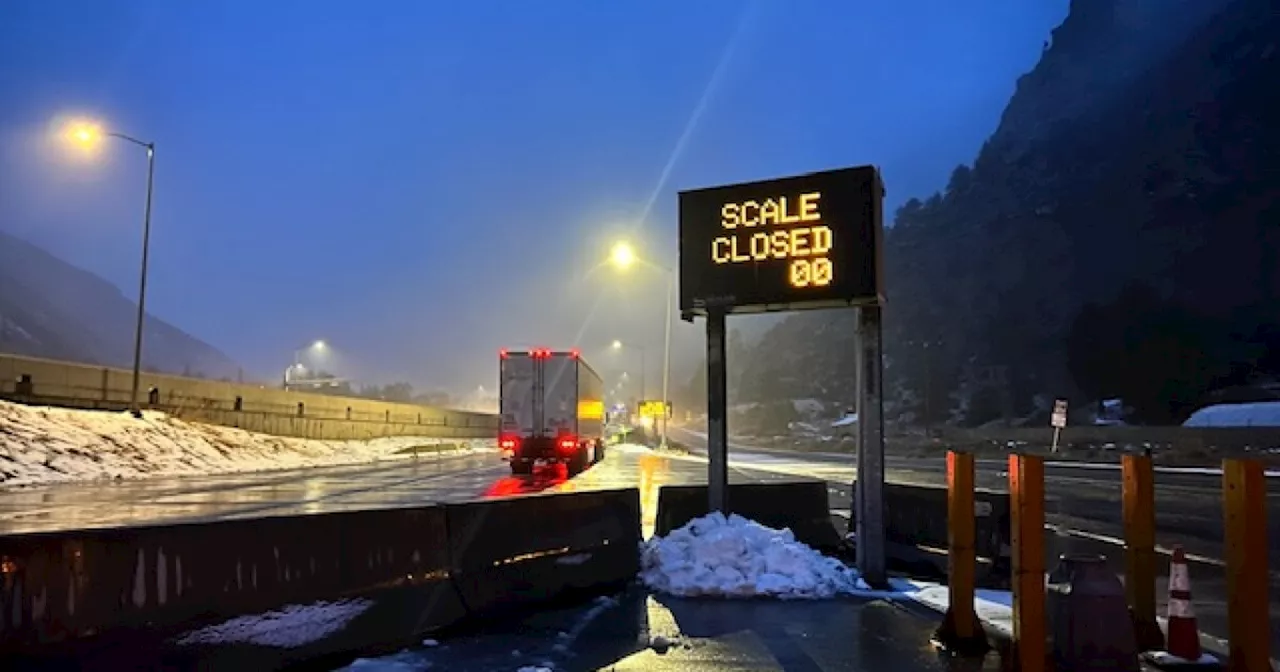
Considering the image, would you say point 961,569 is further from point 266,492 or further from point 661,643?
point 266,492

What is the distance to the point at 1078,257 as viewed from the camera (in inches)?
3457

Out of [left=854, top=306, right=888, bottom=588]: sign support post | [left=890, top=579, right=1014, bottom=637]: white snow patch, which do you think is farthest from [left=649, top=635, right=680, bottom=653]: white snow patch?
[left=854, top=306, right=888, bottom=588]: sign support post

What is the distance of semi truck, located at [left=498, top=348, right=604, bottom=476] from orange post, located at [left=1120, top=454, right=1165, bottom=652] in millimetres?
29525

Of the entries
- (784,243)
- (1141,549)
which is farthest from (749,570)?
(1141,549)

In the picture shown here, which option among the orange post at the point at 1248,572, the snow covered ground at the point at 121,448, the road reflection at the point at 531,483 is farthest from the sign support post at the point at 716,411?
the snow covered ground at the point at 121,448

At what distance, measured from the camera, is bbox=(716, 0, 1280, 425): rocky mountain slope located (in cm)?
6488

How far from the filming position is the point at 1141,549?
25.0 feet

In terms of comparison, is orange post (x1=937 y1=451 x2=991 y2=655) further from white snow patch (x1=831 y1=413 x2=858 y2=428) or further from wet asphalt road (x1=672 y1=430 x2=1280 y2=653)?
white snow patch (x1=831 y1=413 x2=858 y2=428)

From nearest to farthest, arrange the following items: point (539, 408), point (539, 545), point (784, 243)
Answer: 1. point (539, 545)
2. point (784, 243)
3. point (539, 408)

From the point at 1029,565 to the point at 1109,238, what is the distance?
88210 millimetres

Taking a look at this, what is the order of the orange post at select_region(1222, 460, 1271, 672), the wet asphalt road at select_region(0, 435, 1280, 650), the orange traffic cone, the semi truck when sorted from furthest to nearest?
the semi truck < the wet asphalt road at select_region(0, 435, 1280, 650) < the orange traffic cone < the orange post at select_region(1222, 460, 1271, 672)

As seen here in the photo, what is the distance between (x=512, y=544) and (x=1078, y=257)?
290 feet

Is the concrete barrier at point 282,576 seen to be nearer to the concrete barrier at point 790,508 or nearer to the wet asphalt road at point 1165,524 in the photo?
the concrete barrier at point 790,508

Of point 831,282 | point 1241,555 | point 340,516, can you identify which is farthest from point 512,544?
point 1241,555
